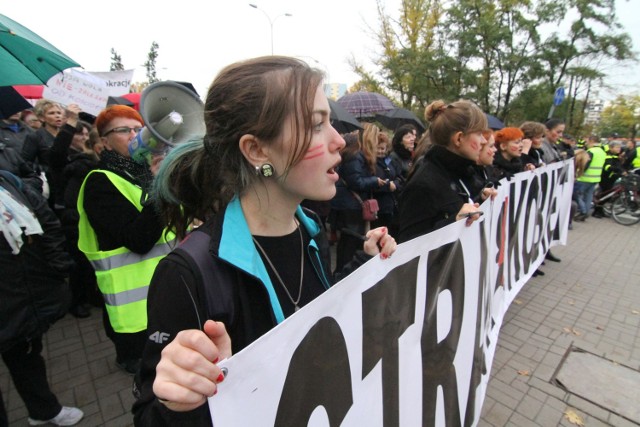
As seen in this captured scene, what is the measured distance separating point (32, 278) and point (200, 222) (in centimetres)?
132

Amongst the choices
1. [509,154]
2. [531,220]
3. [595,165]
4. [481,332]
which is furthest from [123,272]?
[595,165]

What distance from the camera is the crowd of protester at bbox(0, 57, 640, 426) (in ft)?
2.92

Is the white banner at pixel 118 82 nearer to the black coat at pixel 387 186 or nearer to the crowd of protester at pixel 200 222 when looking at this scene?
the crowd of protester at pixel 200 222

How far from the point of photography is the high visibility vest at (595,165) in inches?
324

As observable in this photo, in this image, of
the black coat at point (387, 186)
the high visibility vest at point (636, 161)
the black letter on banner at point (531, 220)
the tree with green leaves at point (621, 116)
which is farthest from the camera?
the tree with green leaves at point (621, 116)

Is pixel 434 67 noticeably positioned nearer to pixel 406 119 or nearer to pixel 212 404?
pixel 406 119

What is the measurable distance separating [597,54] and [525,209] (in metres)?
20.1

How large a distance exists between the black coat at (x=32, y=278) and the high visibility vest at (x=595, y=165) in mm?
10194

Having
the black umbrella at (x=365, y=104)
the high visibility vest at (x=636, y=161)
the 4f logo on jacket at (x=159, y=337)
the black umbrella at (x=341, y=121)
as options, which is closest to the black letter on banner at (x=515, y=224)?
the 4f logo on jacket at (x=159, y=337)

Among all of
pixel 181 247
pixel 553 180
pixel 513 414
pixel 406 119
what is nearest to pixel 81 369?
pixel 181 247

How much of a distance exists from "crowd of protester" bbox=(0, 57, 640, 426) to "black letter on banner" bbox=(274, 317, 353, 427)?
Result: 13cm

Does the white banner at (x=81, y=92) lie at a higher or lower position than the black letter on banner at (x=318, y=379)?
higher

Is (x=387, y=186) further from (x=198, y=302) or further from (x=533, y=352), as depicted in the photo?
(x=198, y=302)

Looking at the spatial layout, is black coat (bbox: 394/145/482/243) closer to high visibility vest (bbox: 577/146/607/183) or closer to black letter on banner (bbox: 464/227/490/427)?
black letter on banner (bbox: 464/227/490/427)
